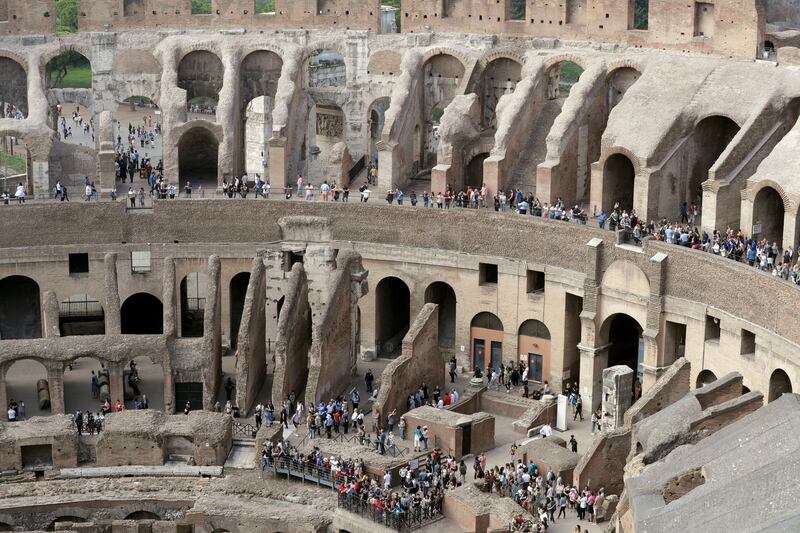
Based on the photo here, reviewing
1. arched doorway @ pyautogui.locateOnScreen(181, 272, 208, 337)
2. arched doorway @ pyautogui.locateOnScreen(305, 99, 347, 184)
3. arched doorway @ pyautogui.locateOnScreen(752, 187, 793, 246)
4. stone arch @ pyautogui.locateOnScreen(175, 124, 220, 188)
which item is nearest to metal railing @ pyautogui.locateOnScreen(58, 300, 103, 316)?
arched doorway @ pyautogui.locateOnScreen(181, 272, 208, 337)

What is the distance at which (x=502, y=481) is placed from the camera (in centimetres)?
4809

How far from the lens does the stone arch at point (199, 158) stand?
66.4 meters

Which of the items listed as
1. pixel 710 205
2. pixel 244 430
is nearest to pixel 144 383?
pixel 244 430

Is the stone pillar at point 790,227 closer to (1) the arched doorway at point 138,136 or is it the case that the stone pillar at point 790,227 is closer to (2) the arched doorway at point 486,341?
(2) the arched doorway at point 486,341

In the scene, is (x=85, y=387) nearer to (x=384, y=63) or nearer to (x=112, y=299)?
(x=112, y=299)

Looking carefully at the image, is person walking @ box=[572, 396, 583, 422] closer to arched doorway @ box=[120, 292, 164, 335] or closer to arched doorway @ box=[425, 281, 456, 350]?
arched doorway @ box=[425, 281, 456, 350]

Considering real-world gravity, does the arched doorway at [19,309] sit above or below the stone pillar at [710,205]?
below

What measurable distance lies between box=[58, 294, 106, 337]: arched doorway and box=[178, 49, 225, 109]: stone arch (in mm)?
11081

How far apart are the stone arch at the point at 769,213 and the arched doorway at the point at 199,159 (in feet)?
73.4

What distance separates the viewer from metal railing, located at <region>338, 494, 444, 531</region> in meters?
45.9

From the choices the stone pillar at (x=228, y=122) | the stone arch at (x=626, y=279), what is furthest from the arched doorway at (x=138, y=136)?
the stone arch at (x=626, y=279)

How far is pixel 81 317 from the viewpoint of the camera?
61.4 metres

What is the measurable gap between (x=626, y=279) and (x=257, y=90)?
68.4 feet

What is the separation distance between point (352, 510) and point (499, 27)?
86.4ft
